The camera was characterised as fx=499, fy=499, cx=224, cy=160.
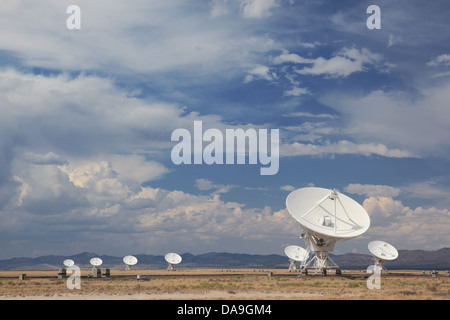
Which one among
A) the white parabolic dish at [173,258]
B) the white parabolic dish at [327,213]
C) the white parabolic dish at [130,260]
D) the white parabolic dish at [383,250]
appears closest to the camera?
the white parabolic dish at [327,213]

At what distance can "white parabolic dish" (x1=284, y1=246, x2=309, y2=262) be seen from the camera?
113 metres

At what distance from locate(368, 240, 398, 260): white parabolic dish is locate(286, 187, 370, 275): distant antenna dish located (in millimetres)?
15819

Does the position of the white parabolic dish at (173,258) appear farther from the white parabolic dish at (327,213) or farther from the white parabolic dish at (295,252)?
the white parabolic dish at (327,213)

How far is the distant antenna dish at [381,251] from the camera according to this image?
3831 inches

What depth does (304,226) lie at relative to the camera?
78.2 meters

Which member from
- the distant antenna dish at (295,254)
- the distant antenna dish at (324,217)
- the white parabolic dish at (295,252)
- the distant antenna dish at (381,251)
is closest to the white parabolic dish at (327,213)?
the distant antenna dish at (324,217)

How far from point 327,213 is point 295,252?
34458 millimetres

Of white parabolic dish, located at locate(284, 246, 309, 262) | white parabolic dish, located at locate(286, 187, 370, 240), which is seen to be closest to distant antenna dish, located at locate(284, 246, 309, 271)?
white parabolic dish, located at locate(284, 246, 309, 262)

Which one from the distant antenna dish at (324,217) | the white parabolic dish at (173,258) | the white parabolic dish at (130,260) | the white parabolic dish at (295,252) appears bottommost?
the white parabolic dish at (130,260)

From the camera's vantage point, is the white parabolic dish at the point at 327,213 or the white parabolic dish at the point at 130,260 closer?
the white parabolic dish at the point at 327,213

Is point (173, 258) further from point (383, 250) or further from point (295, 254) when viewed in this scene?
point (383, 250)
